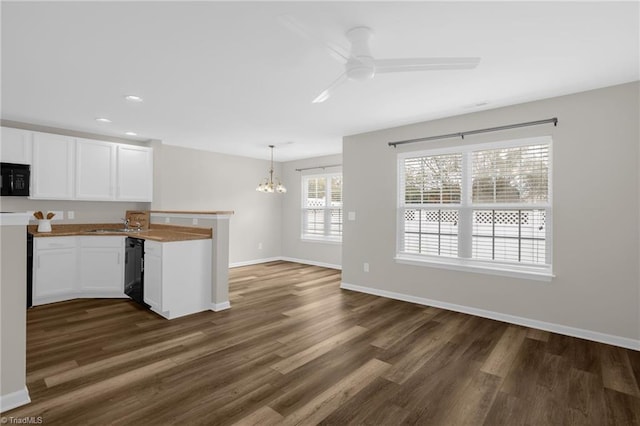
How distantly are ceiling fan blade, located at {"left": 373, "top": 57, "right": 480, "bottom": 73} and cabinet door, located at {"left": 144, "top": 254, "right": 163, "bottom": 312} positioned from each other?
310cm

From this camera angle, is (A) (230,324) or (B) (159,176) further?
(B) (159,176)

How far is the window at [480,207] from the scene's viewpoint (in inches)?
139

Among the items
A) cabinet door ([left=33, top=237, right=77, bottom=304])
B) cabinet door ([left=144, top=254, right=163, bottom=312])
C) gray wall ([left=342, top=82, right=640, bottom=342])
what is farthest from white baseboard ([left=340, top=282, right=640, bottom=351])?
cabinet door ([left=33, top=237, right=77, bottom=304])

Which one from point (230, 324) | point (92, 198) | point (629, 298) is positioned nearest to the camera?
point (629, 298)

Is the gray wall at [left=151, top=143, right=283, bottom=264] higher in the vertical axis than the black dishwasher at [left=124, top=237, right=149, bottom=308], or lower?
higher

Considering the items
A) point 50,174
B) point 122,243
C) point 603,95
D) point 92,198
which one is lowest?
point 122,243

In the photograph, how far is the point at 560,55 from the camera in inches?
98.0

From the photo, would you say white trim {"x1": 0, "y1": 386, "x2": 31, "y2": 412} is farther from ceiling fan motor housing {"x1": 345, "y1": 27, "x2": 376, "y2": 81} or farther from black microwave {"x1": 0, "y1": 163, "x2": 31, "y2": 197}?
black microwave {"x1": 0, "y1": 163, "x2": 31, "y2": 197}

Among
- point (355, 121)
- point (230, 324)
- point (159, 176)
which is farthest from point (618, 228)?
point (159, 176)

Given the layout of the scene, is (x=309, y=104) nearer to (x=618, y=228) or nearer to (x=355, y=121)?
(x=355, y=121)

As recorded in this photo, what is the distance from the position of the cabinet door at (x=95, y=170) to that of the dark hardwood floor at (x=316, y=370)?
1.73m

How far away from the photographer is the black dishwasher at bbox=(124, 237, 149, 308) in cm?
403

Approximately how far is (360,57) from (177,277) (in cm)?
309

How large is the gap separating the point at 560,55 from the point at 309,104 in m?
2.31
